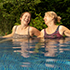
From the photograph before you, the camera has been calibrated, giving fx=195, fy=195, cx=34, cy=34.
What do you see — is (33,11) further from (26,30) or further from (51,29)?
(51,29)

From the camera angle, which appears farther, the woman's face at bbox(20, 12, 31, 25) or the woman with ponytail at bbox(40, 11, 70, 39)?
the woman's face at bbox(20, 12, 31, 25)

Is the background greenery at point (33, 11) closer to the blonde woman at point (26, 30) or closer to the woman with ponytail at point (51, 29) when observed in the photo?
the blonde woman at point (26, 30)

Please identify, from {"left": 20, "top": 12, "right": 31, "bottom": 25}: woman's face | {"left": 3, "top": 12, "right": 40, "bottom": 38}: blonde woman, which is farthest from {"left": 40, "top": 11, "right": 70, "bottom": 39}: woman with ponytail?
{"left": 20, "top": 12, "right": 31, "bottom": 25}: woman's face

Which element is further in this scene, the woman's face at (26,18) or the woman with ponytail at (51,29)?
the woman's face at (26,18)

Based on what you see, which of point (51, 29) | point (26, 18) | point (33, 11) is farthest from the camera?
point (33, 11)

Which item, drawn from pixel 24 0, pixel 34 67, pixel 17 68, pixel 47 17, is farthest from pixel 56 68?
pixel 24 0

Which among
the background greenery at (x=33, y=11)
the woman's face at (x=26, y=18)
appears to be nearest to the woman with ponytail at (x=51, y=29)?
the woman's face at (x=26, y=18)

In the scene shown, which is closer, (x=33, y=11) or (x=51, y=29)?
(x=51, y=29)

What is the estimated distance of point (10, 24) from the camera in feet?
51.6

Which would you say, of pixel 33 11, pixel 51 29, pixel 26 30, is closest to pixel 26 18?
pixel 26 30

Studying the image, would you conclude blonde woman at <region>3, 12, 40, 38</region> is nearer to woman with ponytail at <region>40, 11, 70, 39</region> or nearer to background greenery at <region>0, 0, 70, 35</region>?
woman with ponytail at <region>40, 11, 70, 39</region>

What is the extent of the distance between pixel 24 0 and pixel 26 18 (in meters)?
8.42

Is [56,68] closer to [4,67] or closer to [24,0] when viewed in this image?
[4,67]

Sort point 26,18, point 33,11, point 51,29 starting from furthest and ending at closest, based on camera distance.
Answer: point 33,11, point 26,18, point 51,29
